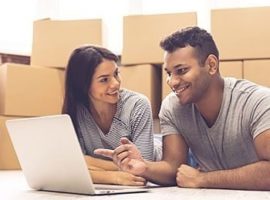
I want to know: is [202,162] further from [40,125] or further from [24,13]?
[24,13]

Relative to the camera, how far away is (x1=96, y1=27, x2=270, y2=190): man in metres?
1.41

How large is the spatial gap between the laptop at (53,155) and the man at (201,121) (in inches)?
6.4

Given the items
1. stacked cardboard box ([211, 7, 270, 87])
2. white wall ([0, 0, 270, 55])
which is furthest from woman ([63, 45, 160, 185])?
white wall ([0, 0, 270, 55])

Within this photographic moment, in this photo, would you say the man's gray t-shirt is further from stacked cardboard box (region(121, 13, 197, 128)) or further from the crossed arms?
stacked cardboard box (region(121, 13, 197, 128))

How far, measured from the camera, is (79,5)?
10.2ft

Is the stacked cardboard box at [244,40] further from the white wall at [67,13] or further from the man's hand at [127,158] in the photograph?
the man's hand at [127,158]

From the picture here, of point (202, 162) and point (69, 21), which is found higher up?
point (69, 21)

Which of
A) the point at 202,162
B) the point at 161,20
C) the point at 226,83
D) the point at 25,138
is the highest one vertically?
the point at 161,20

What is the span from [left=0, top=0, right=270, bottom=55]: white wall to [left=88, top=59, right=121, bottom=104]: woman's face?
1160 millimetres

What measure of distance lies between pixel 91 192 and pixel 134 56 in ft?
5.20

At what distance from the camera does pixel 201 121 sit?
5.09 ft

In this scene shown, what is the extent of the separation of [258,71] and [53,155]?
1.53 metres

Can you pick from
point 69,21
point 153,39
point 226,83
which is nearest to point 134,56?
point 153,39

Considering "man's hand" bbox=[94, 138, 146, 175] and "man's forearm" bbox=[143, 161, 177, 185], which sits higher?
"man's hand" bbox=[94, 138, 146, 175]
